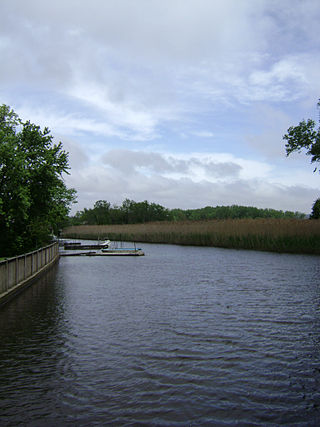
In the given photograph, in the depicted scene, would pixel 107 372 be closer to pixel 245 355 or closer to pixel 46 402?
pixel 46 402

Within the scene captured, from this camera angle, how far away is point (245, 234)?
41688mm

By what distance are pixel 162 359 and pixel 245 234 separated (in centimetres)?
3481

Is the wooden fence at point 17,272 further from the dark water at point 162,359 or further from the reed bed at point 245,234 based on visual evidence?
the reed bed at point 245,234

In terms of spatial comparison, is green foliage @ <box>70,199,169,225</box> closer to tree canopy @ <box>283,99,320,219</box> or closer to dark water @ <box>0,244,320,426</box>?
tree canopy @ <box>283,99,320,219</box>

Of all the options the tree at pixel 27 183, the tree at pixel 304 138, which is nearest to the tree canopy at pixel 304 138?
the tree at pixel 304 138

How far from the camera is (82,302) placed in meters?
14.2

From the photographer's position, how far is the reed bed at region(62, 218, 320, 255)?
35688 mm

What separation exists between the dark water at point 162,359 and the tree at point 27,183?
1079cm

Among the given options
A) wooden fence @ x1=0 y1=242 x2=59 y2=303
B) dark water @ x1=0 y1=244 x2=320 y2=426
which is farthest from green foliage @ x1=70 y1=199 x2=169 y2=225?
dark water @ x1=0 y1=244 x2=320 y2=426

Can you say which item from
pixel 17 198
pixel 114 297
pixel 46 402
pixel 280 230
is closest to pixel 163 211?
pixel 280 230

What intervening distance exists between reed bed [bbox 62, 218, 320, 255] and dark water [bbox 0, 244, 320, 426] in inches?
815

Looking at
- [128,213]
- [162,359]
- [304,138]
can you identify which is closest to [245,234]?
[304,138]

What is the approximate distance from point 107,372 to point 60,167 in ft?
79.0

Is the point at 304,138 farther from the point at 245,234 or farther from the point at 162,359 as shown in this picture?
the point at 162,359
